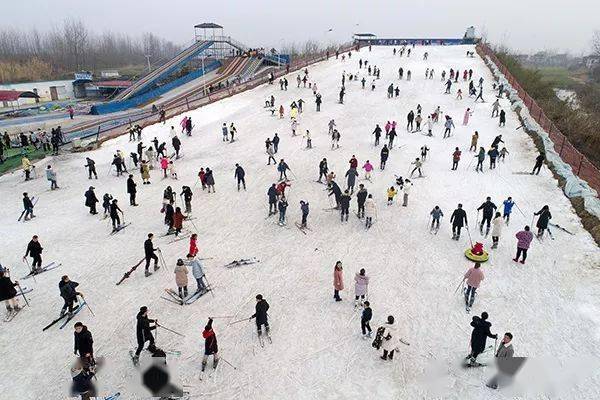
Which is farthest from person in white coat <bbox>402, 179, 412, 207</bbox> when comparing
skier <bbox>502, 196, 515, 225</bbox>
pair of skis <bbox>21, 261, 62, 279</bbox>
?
pair of skis <bbox>21, 261, 62, 279</bbox>

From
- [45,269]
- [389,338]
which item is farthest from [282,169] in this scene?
[389,338]

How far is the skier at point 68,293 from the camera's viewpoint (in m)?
10.5

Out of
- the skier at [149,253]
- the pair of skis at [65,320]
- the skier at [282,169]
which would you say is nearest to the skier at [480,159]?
the skier at [282,169]

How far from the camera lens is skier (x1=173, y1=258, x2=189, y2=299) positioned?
10.9m

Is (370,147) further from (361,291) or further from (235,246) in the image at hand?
(361,291)

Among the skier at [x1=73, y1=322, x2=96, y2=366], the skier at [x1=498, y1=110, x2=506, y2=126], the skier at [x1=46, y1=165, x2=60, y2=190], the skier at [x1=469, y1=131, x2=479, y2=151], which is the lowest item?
the skier at [x1=73, y1=322, x2=96, y2=366]

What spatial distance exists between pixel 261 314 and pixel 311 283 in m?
2.93

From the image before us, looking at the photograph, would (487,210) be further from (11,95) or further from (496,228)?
(11,95)

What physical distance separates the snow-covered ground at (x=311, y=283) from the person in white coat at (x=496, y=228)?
29 cm

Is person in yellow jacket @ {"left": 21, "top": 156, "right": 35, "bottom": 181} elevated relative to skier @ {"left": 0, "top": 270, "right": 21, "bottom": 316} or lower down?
elevated

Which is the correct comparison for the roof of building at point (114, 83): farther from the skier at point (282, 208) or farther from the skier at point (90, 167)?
the skier at point (282, 208)

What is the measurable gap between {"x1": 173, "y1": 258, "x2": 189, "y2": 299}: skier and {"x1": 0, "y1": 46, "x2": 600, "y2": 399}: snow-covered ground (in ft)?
1.49

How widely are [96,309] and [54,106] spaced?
52359mm

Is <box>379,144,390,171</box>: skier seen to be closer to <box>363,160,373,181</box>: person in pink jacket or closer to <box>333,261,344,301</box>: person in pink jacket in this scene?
<box>363,160,373,181</box>: person in pink jacket
